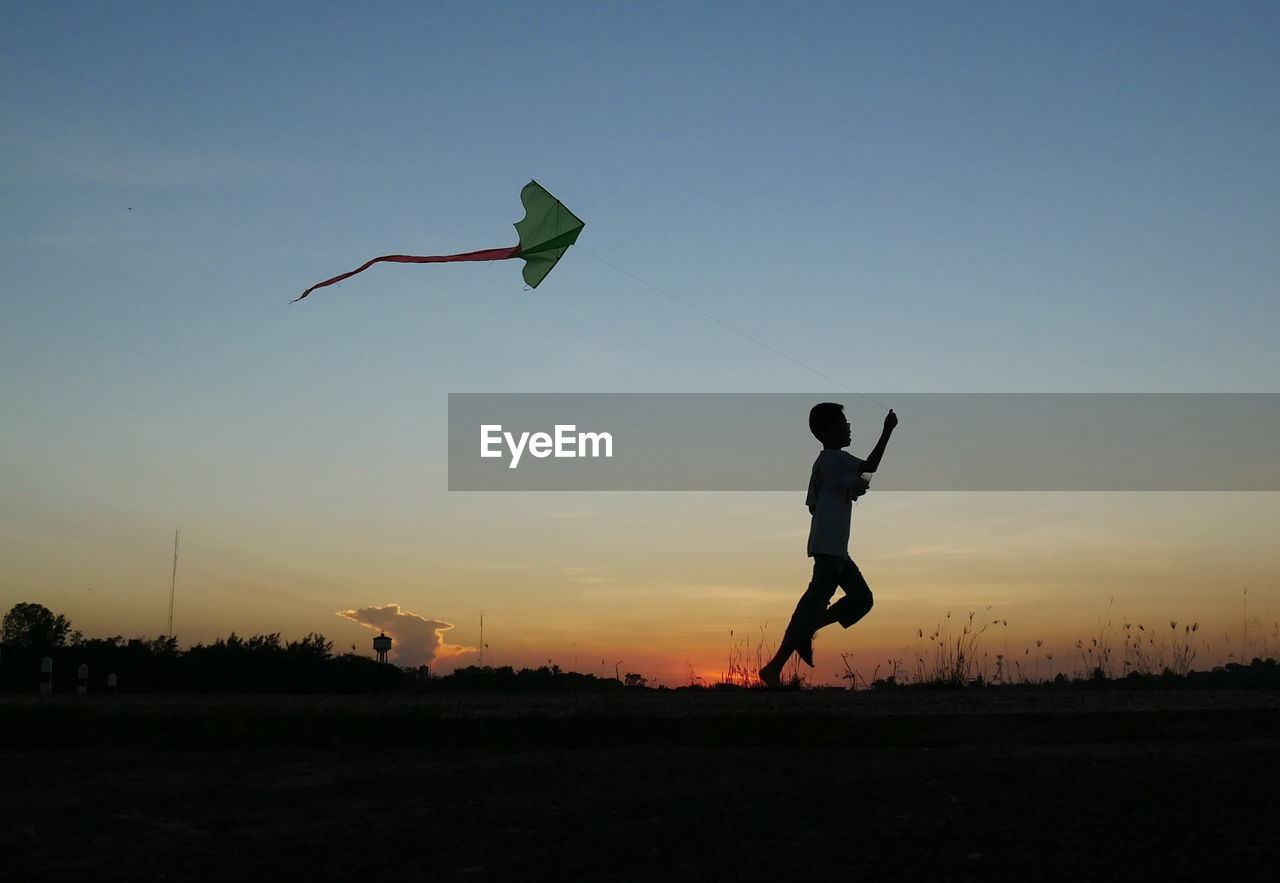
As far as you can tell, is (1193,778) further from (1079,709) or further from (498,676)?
(498,676)

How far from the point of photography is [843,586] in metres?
9.75

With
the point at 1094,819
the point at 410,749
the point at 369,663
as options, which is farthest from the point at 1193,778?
the point at 369,663

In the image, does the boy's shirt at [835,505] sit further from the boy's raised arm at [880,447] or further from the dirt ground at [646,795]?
the dirt ground at [646,795]

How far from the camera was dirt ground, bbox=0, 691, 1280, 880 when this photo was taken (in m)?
3.72

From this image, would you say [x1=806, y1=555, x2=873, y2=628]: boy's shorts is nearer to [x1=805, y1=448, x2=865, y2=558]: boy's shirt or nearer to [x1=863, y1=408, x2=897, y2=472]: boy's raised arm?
[x1=805, y1=448, x2=865, y2=558]: boy's shirt

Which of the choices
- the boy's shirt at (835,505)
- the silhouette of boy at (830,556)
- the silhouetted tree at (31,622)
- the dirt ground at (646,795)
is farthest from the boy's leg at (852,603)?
the silhouetted tree at (31,622)

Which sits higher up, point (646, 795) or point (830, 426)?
point (830, 426)

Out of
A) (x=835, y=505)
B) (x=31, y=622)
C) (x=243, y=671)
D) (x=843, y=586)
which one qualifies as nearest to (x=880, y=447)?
(x=835, y=505)

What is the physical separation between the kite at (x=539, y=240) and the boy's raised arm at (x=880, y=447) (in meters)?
3.23

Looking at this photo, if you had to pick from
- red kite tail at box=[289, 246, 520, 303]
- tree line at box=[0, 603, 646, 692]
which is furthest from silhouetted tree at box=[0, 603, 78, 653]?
red kite tail at box=[289, 246, 520, 303]

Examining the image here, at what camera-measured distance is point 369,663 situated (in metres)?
14.8

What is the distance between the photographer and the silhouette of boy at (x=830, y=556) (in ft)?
31.2

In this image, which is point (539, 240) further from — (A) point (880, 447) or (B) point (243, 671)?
(B) point (243, 671)

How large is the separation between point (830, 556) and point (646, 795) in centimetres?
525
